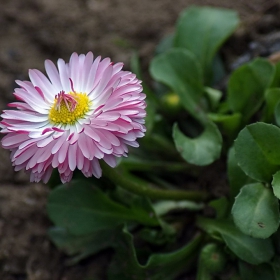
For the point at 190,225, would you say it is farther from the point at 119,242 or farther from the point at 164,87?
the point at 164,87

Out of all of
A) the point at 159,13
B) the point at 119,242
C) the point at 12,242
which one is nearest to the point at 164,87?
the point at 159,13

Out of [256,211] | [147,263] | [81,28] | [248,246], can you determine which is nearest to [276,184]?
[256,211]

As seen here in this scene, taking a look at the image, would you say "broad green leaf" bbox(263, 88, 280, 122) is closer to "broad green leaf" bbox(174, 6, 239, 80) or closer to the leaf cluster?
the leaf cluster

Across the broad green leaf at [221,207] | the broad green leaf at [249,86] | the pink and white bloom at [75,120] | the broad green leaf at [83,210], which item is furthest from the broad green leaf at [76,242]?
the broad green leaf at [249,86]

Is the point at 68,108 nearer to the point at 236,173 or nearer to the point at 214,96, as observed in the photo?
the point at 236,173

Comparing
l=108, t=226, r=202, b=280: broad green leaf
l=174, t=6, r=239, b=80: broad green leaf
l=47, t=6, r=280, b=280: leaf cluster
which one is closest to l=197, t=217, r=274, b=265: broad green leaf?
l=47, t=6, r=280, b=280: leaf cluster

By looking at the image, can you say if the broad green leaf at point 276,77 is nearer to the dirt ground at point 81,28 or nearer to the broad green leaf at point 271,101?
the broad green leaf at point 271,101
